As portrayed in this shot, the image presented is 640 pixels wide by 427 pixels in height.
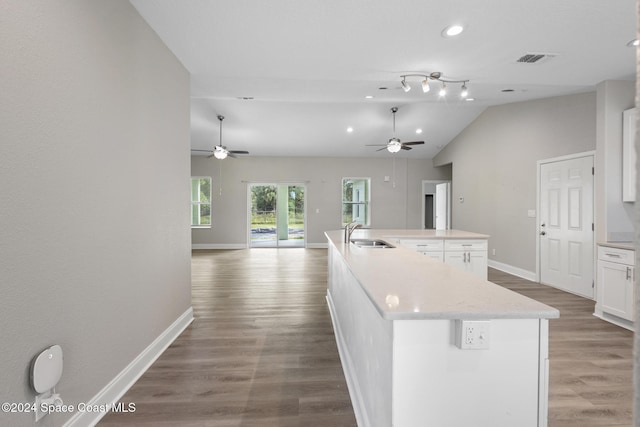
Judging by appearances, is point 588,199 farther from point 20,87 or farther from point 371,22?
point 20,87

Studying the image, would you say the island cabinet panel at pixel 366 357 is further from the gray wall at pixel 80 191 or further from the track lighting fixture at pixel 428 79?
the track lighting fixture at pixel 428 79

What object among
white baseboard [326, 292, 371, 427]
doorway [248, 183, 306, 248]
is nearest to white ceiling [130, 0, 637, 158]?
white baseboard [326, 292, 371, 427]

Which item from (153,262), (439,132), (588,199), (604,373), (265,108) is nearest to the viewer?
(604,373)

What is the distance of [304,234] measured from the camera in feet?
29.9

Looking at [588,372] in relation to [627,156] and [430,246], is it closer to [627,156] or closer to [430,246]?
[430,246]

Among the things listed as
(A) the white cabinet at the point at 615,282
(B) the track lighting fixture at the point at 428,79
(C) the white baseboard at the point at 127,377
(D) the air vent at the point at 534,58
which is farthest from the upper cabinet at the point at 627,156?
(C) the white baseboard at the point at 127,377

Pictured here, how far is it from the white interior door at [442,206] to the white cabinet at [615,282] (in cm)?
525

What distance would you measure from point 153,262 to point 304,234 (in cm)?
670

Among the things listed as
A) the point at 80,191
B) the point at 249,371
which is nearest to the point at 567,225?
the point at 249,371

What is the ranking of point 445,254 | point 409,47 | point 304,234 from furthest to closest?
1. point 304,234
2. point 445,254
3. point 409,47

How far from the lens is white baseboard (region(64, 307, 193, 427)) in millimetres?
1704

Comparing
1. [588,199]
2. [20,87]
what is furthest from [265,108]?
[588,199]

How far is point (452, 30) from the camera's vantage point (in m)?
2.48

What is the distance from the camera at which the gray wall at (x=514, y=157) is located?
178 inches
